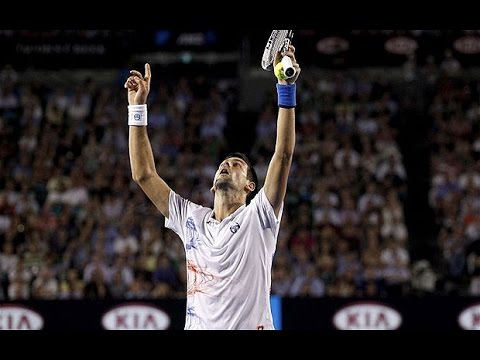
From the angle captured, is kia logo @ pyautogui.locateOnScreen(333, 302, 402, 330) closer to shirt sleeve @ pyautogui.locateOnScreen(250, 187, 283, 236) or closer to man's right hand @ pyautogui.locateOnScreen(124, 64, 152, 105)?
man's right hand @ pyautogui.locateOnScreen(124, 64, 152, 105)

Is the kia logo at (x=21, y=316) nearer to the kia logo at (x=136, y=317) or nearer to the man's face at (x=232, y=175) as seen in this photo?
the kia logo at (x=136, y=317)

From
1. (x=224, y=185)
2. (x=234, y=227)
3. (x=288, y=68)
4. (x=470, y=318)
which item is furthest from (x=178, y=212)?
(x=470, y=318)

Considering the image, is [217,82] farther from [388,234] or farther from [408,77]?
[388,234]

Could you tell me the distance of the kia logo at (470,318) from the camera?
37.4 feet

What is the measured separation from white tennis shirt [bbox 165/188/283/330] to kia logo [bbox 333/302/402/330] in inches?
223

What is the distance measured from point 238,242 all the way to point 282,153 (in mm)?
600

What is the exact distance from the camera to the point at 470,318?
11.4 m

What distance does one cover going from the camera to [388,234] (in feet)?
48.5

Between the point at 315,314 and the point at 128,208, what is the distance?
15.8 ft

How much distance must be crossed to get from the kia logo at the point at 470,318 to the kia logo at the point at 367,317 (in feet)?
2.39

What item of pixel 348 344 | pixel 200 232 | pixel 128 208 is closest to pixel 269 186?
pixel 200 232

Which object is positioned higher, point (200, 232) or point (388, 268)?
point (388, 268)

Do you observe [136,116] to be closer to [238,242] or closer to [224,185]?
[224,185]

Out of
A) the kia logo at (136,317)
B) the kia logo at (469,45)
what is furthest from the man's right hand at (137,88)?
the kia logo at (469,45)
